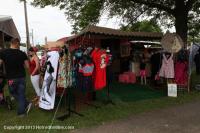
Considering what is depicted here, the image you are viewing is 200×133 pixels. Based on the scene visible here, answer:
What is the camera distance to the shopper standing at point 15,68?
878cm

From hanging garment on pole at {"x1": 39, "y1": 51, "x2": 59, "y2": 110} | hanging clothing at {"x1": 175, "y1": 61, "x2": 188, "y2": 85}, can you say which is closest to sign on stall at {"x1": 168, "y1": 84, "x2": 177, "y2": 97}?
hanging clothing at {"x1": 175, "y1": 61, "x2": 188, "y2": 85}

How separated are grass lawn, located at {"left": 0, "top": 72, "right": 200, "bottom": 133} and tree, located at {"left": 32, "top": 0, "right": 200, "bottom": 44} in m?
4.88

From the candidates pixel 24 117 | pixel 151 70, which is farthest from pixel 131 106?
pixel 151 70

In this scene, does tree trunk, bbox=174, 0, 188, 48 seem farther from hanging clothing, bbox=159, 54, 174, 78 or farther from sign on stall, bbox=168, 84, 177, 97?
sign on stall, bbox=168, 84, 177, 97

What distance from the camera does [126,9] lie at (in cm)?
1861

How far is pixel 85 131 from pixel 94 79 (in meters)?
1.97

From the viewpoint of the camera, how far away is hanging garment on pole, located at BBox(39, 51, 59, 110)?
29.6 ft

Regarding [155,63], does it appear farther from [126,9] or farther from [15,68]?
[15,68]

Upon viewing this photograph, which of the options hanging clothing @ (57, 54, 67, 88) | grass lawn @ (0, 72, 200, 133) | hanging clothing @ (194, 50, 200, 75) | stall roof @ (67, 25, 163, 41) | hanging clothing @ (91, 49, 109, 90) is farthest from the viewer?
hanging clothing @ (194, 50, 200, 75)

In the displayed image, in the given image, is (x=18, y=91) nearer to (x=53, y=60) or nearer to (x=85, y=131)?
(x=53, y=60)

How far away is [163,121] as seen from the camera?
842cm

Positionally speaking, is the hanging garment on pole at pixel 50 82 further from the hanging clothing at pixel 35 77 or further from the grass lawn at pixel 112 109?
the hanging clothing at pixel 35 77

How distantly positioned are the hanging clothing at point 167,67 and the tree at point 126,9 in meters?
4.01

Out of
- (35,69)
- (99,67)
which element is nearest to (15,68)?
(35,69)
